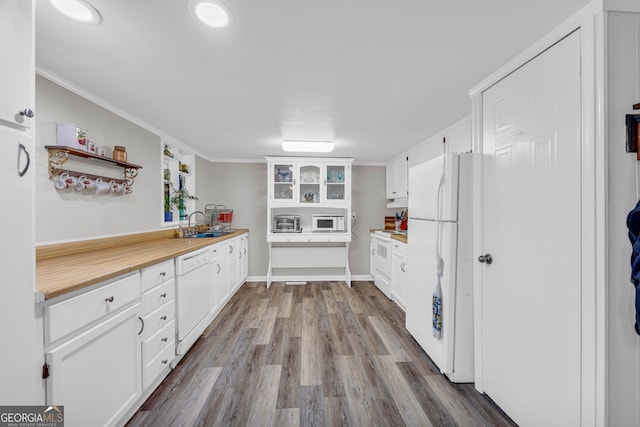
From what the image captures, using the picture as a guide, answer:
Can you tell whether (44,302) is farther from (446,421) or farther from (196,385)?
(446,421)

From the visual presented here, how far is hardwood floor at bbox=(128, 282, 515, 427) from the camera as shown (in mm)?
1528

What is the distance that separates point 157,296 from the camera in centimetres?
175

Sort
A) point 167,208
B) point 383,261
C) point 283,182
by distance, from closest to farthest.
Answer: point 167,208 < point 383,261 < point 283,182

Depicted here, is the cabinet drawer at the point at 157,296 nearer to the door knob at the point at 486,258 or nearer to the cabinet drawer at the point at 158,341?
the cabinet drawer at the point at 158,341

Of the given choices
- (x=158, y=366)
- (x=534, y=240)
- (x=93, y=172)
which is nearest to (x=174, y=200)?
(x=93, y=172)

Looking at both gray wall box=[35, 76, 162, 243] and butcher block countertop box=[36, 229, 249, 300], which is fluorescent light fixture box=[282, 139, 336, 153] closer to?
gray wall box=[35, 76, 162, 243]

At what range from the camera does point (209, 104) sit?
7.18 feet

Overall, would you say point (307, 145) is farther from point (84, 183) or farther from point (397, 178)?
point (84, 183)

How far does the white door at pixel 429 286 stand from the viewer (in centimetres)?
185

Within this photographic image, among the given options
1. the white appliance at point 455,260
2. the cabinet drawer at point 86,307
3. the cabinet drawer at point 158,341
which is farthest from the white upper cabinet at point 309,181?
the cabinet drawer at point 86,307

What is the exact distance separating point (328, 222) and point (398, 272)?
145 centimetres

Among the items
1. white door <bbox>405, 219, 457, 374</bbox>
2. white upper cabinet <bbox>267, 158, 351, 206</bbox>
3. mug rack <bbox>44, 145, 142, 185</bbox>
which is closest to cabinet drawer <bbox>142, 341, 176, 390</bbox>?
mug rack <bbox>44, 145, 142, 185</bbox>

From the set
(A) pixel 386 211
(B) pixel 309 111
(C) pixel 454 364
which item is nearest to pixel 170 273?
(B) pixel 309 111

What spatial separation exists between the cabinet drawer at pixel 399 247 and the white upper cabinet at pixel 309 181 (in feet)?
3.64
